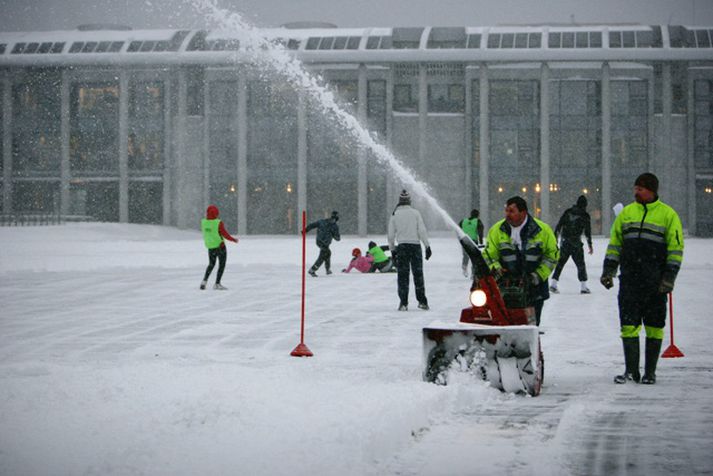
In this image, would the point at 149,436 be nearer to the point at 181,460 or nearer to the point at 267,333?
the point at 181,460

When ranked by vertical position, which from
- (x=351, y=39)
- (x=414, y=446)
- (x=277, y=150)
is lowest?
(x=414, y=446)

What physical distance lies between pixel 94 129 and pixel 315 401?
208ft

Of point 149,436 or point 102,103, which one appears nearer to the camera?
point 149,436

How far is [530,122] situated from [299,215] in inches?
625

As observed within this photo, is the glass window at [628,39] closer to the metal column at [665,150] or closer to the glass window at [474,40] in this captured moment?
the metal column at [665,150]

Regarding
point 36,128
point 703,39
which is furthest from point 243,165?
point 703,39

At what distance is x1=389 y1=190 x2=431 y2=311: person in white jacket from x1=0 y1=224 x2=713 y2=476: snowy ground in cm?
39

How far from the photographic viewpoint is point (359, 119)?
64562mm

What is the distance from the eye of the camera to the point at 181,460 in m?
5.45

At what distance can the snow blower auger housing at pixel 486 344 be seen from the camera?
7.76 metres

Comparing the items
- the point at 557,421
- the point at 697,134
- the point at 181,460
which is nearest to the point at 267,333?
the point at 557,421

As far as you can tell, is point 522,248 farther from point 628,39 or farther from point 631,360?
point 628,39

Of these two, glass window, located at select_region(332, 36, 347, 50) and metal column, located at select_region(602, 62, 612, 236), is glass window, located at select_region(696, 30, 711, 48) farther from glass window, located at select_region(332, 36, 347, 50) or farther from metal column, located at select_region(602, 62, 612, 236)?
glass window, located at select_region(332, 36, 347, 50)

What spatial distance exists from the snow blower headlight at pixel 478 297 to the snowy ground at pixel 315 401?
611mm
